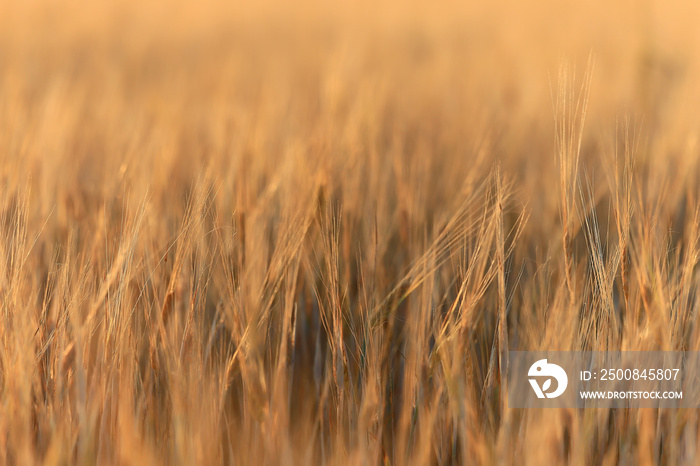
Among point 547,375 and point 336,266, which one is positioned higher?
point 336,266

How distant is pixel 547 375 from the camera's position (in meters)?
0.95

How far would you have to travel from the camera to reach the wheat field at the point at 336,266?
0.91 m

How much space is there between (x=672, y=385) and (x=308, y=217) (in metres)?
0.64

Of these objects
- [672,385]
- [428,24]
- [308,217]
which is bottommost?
[672,385]

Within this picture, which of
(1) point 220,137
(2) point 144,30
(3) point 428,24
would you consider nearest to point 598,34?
(3) point 428,24

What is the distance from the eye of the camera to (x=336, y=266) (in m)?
0.93

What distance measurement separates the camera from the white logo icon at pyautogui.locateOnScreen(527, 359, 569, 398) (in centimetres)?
94

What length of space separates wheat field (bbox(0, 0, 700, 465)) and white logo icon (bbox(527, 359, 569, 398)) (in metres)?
0.04

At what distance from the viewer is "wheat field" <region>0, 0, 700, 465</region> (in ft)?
2.99

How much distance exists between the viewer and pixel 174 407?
2.88 feet

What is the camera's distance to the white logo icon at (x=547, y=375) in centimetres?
94

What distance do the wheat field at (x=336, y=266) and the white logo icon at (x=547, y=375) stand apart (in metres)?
0.04

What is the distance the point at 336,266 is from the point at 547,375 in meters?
0.38

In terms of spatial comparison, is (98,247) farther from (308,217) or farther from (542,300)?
(542,300)
